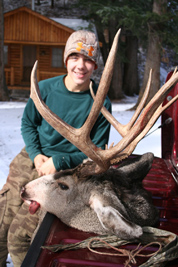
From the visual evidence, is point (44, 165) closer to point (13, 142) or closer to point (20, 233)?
point (20, 233)

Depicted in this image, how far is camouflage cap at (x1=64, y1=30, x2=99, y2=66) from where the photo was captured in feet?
9.62

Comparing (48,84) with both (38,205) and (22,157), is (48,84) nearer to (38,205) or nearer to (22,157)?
(22,157)

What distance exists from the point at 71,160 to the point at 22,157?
0.60 m

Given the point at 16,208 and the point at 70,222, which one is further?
the point at 16,208

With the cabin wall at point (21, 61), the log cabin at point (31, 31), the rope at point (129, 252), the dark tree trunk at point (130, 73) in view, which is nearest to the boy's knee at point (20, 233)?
the rope at point (129, 252)

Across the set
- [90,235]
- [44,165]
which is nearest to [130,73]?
[44,165]

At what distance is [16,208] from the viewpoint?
3.18 meters

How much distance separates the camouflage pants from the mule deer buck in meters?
0.42

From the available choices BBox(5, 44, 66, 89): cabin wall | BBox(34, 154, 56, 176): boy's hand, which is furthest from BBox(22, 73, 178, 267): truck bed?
BBox(5, 44, 66, 89): cabin wall

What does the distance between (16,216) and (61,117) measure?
991mm

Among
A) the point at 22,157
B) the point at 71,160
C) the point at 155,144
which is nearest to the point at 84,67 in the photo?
the point at 71,160

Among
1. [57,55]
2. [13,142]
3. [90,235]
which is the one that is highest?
[57,55]

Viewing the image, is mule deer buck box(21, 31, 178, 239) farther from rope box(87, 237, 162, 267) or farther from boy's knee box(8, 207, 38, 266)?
boy's knee box(8, 207, 38, 266)

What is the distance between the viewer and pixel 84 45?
2.94m
